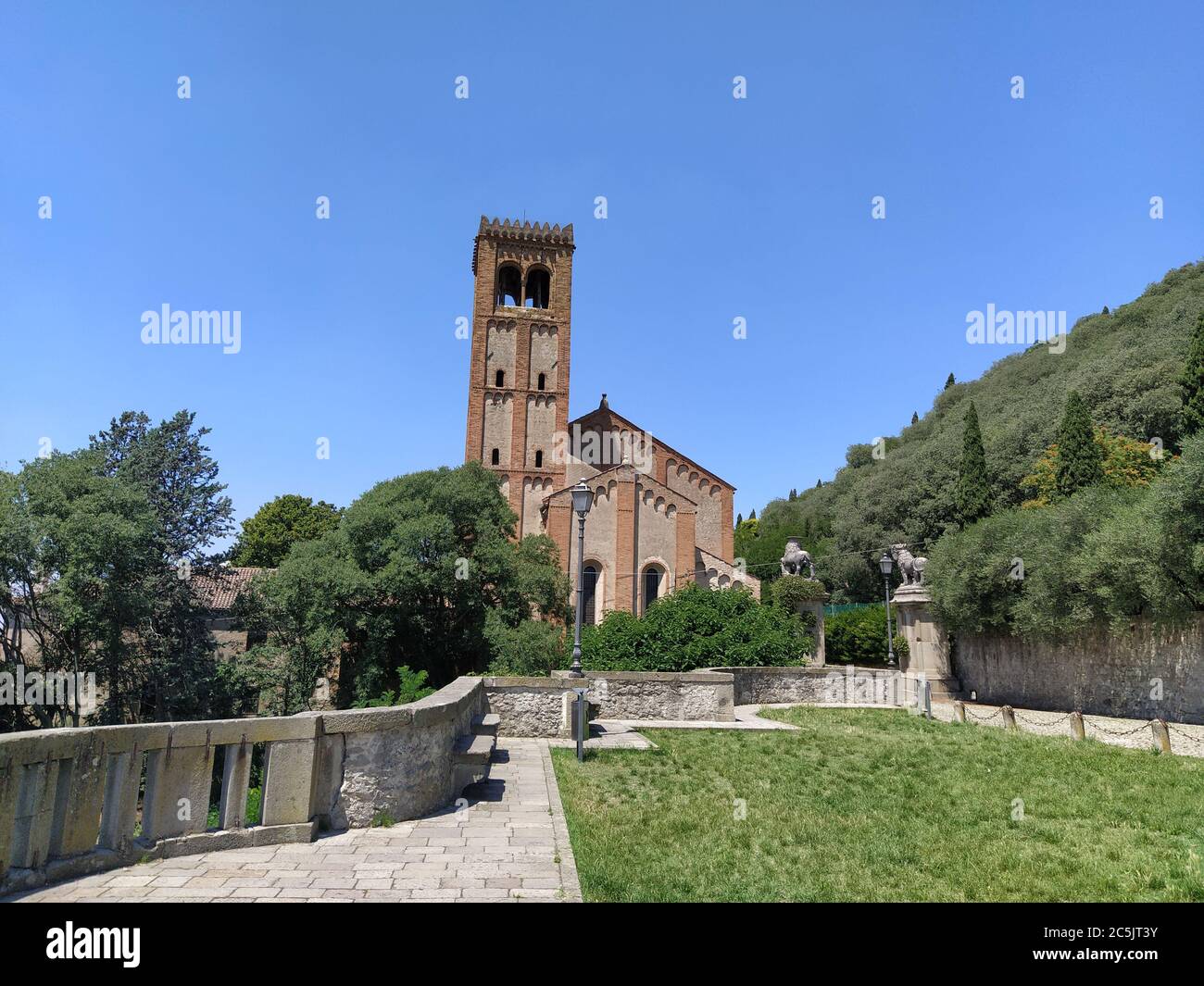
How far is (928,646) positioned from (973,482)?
543 inches

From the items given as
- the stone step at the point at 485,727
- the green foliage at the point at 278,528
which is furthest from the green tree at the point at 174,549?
the green foliage at the point at 278,528

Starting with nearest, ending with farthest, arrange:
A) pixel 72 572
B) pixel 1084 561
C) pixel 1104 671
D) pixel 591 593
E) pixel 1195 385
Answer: pixel 1084 561
pixel 1104 671
pixel 72 572
pixel 1195 385
pixel 591 593

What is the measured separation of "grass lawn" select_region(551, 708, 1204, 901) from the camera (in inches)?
225

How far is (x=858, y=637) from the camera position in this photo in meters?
37.6

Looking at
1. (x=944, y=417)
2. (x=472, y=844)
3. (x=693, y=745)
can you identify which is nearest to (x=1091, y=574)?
(x=693, y=745)

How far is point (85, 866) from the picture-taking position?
5199 millimetres

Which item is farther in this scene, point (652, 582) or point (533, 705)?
point (652, 582)

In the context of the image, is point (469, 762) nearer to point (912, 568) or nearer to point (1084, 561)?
point (1084, 561)

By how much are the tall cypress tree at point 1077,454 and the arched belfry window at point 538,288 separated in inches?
1045

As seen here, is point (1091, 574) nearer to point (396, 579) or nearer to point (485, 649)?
point (485, 649)

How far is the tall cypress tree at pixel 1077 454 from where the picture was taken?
3077 cm

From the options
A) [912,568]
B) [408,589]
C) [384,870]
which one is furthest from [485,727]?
[912,568]
